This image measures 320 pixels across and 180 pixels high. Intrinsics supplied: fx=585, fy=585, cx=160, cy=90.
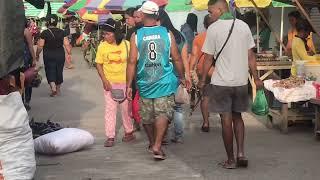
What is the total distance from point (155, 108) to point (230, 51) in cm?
121

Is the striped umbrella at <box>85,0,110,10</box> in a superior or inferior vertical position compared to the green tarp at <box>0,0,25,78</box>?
inferior

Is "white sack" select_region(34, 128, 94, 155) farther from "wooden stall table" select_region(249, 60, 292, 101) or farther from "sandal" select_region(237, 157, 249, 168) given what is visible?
"wooden stall table" select_region(249, 60, 292, 101)

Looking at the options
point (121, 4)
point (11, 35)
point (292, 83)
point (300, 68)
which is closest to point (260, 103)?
point (292, 83)

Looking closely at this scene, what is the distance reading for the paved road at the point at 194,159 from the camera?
6418 mm

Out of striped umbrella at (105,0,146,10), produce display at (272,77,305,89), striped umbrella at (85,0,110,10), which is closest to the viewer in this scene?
produce display at (272,77,305,89)

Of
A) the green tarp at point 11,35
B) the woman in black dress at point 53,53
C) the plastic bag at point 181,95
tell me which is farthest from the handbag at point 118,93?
the woman in black dress at point 53,53

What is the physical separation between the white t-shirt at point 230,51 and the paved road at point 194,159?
1.03 m

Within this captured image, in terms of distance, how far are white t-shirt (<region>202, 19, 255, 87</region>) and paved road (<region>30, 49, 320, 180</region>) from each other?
3.38ft

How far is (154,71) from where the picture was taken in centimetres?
702

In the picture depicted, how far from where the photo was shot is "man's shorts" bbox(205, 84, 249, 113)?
650 centimetres

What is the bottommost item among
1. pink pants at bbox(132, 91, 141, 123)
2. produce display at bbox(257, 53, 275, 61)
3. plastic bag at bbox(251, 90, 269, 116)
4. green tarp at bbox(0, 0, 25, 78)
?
pink pants at bbox(132, 91, 141, 123)

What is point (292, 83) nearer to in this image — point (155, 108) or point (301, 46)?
point (301, 46)

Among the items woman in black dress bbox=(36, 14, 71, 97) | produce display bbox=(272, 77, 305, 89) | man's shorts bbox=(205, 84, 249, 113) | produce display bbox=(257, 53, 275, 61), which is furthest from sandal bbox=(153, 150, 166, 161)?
woman in black dress bbox=(36, 14, 71, 97)

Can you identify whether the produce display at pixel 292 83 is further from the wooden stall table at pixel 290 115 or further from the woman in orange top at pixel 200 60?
the woman in orange top at pixel 200 60
